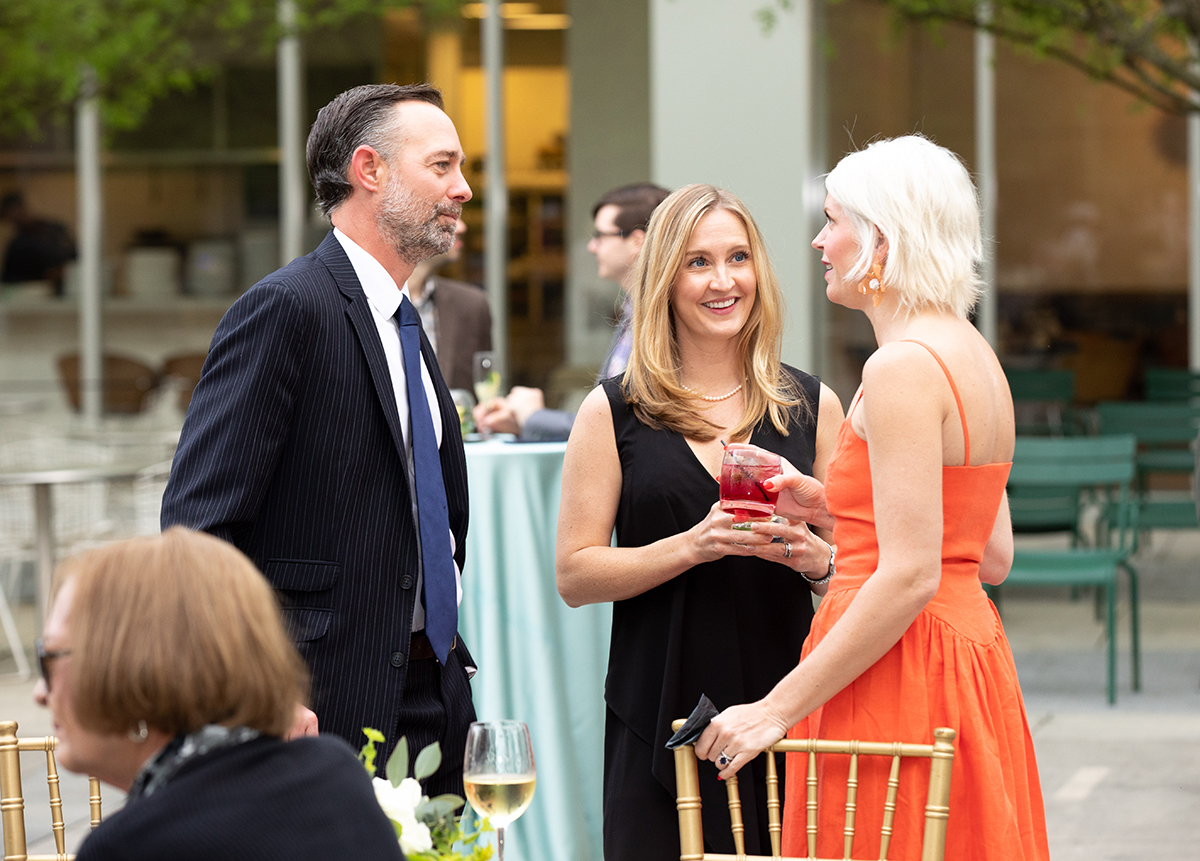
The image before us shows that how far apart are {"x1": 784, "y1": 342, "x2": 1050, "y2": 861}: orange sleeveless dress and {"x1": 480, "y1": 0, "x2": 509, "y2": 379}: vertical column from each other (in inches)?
364

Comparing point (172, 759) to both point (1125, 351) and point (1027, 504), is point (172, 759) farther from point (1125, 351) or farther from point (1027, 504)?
point (1125, 351)

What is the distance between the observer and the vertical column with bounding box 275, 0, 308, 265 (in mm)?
11625

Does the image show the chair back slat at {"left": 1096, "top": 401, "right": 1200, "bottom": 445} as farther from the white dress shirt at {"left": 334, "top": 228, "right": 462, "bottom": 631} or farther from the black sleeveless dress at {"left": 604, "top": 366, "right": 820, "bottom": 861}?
the white dress shirt at {"left": 334, "top": 228, "right": 462, "bottom": 631}

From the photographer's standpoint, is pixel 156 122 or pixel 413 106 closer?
pixel 413 106

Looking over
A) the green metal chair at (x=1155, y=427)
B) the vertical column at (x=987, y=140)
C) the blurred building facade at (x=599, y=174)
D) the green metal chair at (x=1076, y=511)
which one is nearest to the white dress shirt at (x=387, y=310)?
the green metal chair at (x=1076, y=511)

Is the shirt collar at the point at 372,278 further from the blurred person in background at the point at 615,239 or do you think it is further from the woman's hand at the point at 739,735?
the blurred person in background at the point at 615,239

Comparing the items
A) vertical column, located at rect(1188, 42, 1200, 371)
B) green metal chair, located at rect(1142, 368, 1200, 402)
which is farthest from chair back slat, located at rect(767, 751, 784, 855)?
vertical column, located at rect(1188, 42, 1200, 371)

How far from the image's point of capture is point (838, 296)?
6.97 ft

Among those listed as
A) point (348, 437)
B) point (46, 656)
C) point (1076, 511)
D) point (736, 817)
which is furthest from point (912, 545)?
point (1076, 511)

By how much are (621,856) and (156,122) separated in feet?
35.0

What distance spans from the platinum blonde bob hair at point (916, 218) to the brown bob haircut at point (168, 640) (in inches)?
43.7

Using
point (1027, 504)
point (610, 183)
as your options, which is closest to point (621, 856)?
point (1027, 504)

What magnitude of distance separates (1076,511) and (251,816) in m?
6.16

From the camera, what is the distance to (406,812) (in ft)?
Answer: 4.71
